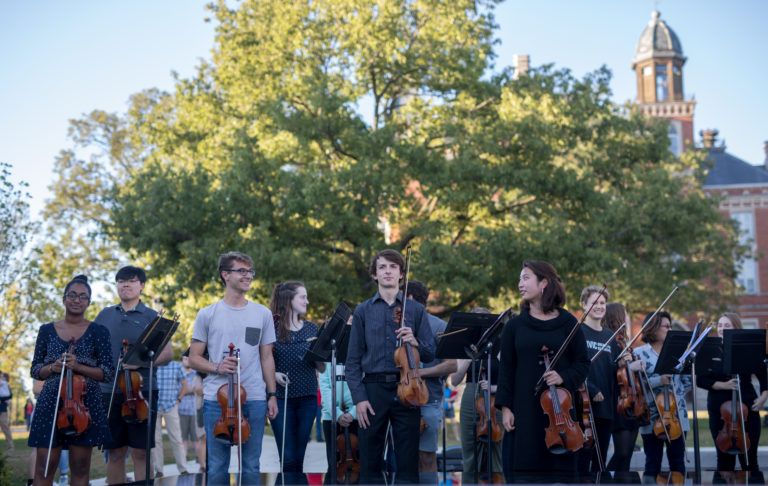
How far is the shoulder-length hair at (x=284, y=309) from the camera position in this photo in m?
7.72

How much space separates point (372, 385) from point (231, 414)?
3.58 feet

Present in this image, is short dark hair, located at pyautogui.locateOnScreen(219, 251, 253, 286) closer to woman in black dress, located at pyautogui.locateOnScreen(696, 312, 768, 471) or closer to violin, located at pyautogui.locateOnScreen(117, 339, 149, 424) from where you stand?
violin, located at pyautogui.locateOnScreen(117, 339, 149, 424)

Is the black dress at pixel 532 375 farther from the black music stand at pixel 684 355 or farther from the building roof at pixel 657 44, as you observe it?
the building roof at pixel 657 44

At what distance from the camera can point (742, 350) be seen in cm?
820

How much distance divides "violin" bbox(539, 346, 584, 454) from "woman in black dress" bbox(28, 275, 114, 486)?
352 cm

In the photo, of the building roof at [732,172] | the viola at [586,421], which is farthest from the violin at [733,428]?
the building roof at [732,172]

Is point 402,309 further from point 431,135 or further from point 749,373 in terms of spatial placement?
point 431,135

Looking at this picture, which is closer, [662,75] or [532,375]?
[532,375]

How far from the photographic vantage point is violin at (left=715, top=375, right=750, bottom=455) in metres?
8.57

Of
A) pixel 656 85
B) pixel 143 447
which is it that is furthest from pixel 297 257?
pixel 656 85

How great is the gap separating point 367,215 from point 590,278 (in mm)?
5883

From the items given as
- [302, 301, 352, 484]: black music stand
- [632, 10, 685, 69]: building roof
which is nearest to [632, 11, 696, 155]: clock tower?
[632, 10, 685, 69]: building roof

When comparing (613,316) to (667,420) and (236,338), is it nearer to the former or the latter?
(667,420)

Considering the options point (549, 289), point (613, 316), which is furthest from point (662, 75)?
point (549, 289)
